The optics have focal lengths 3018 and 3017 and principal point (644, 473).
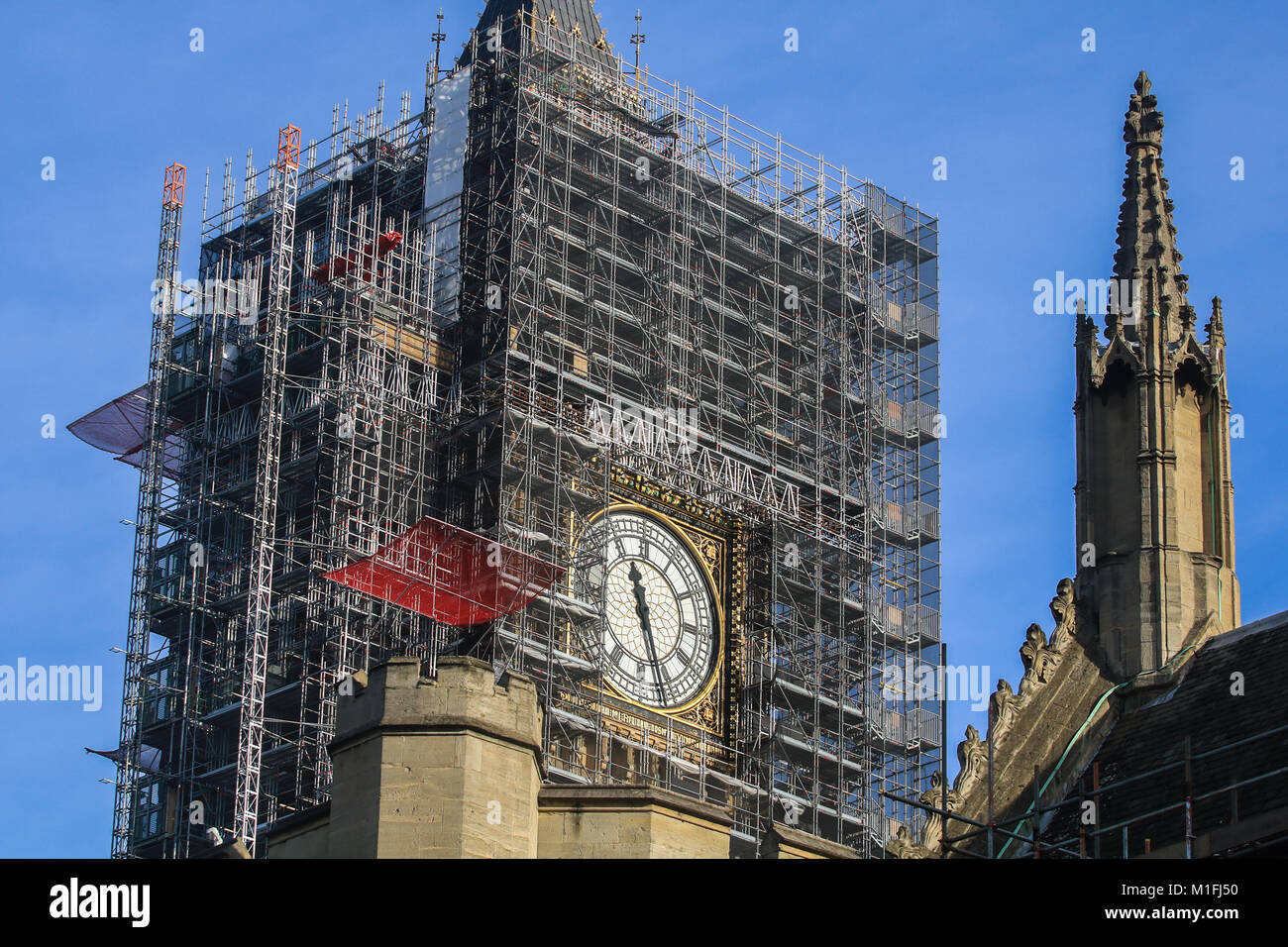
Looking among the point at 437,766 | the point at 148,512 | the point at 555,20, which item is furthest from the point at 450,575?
the point at 437,766

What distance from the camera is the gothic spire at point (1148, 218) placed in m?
42.8

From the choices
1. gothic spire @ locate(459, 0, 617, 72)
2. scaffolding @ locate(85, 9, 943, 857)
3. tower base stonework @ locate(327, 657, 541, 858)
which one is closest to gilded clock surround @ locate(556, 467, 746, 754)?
scaffolding @ locate(85, 9, 943, 857)

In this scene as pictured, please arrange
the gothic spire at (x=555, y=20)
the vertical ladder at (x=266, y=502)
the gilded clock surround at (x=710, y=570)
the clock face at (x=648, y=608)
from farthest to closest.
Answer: the gothic spire at (x=555, y=20) → the gilded clock surround at (x=710, y=570) → the clock face at (x=648, y=608) → the vertical ladder at (x=266, y=502)

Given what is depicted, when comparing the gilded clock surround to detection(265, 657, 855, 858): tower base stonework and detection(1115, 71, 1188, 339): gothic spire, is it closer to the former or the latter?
detection(1115, 71, 1188, 339): gothic spire

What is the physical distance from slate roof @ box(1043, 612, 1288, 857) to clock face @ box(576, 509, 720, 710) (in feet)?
60.7

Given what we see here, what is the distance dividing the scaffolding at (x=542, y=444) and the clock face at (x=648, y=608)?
443 millimetres

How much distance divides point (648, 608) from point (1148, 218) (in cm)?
1750

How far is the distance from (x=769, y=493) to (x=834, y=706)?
4648mm

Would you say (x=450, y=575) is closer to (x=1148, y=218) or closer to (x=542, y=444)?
(x=542, y=444)

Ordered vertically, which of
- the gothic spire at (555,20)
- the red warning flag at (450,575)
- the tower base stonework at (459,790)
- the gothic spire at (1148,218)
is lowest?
the tower base stonework at (459,790)

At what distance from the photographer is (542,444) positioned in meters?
57.2

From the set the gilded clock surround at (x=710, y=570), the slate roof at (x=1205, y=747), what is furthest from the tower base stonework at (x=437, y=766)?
the gilded clock surround at (x=710, y=570)

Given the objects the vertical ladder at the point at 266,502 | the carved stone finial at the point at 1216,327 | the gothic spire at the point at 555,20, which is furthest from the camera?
the gothic spire at the point at 555,20

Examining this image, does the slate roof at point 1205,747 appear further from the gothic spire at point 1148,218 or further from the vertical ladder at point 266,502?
the vertical ladder at point 266,502
